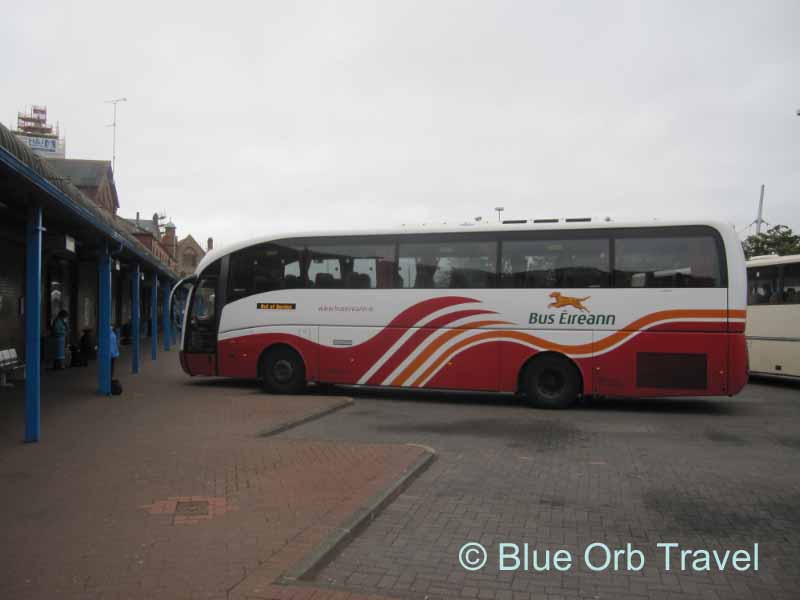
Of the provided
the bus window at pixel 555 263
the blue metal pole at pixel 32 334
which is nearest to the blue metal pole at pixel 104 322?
the blue metal pole at pixel 32 334

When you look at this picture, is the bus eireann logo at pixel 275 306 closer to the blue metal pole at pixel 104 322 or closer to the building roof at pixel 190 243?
the blue metal pole at pixel 104 322

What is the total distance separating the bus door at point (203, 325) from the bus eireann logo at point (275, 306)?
1.13 metres

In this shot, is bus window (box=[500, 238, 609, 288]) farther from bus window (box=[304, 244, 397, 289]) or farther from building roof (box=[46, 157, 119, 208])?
building roof (box=[46, 157, 119, 208])

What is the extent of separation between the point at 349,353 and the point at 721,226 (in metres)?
7.45

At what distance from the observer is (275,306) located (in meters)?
14.8

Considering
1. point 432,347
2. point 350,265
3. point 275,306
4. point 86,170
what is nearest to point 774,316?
point 432,347

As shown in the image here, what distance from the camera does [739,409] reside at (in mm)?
13250

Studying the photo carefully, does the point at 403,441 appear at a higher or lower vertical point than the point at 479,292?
lower

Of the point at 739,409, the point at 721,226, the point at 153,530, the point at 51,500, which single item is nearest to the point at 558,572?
the point at 153,530

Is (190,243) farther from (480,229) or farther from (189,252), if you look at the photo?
(480,229)

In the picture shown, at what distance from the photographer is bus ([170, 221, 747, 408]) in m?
12.2

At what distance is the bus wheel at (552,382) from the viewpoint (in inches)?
511

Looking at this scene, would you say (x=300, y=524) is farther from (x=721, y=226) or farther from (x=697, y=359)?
(x=721, y=226)

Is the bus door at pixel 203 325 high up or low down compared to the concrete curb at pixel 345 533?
up
